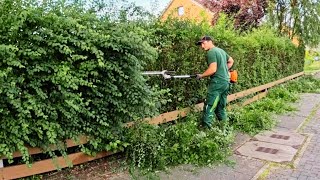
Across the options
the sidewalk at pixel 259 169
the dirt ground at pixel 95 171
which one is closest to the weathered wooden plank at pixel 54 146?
the dirt ground at pixel 95 171

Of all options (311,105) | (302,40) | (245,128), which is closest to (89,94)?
(245,128)

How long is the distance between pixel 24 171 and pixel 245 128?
14.5 feet

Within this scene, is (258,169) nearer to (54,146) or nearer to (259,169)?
(259,169)

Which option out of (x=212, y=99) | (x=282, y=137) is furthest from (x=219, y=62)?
(x=282, y=137)

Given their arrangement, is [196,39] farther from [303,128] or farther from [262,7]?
[262,7]

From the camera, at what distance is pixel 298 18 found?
54.6 feet

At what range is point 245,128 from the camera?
6.77m

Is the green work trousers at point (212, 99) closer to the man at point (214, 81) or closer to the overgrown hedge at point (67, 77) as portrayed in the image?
the man at point (214, 81)

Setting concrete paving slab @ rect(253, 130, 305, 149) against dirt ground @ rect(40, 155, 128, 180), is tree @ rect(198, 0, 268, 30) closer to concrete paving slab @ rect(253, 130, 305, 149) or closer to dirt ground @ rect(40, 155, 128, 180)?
concrete paving slab @ rect(253, 130, 305, 149)

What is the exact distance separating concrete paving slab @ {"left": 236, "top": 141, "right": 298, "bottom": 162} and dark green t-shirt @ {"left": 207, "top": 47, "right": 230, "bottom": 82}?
1.27 meters

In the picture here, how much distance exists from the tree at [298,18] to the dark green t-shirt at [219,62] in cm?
1200

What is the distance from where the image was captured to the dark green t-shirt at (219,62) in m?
5.82

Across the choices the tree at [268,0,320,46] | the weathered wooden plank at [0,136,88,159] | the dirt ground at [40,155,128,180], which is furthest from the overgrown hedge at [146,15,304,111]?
the tree at [268,0,320,46]

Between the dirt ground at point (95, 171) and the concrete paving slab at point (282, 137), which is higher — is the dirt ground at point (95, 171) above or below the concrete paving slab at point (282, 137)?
above
